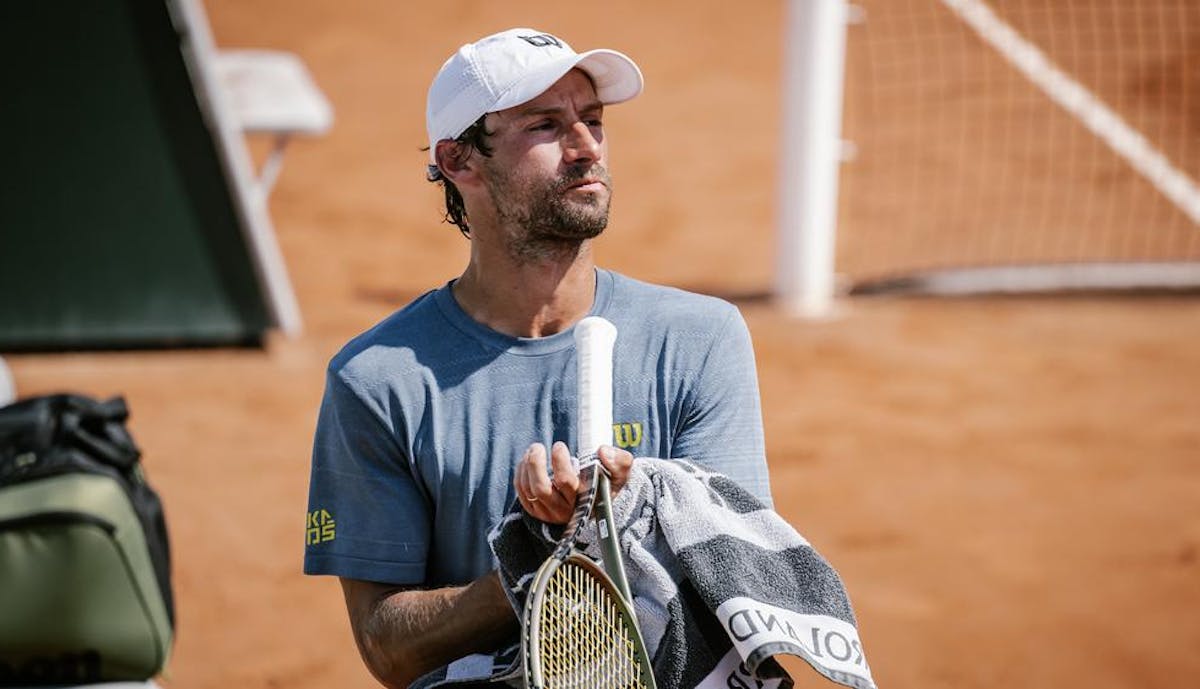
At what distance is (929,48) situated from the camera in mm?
13930

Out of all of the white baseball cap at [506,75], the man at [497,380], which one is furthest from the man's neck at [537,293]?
the white baseball cap at [506,75]

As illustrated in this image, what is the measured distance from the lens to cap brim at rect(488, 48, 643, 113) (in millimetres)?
2893

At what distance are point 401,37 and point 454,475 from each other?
11822mm

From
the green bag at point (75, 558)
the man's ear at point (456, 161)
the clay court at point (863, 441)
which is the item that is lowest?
the clay court at point (863, 441)

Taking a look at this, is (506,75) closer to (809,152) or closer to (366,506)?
(366,506)

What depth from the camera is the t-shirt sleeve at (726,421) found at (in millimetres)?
2889

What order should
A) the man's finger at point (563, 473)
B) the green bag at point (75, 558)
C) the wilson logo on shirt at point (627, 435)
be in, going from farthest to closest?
the green bag at point (75, 558)
the wilson logo on shirt at point (627, 435)
the man's finger at point (563, 473)

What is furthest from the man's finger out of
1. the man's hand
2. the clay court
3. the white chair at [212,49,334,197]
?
the white chair at [212,49,334,197]

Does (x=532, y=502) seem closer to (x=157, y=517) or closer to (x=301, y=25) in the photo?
(x=157, y=517)

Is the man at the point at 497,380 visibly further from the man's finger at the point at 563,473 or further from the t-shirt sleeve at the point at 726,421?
the man's finger at the point at 563,473

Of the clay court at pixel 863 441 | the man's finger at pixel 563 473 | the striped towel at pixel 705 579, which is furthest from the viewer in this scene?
the clay court at pixel 863 441

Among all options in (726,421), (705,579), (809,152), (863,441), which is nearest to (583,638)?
(705,579)

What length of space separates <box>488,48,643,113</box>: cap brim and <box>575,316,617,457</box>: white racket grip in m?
0.51

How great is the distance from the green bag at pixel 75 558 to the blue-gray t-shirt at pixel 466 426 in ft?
4.36
